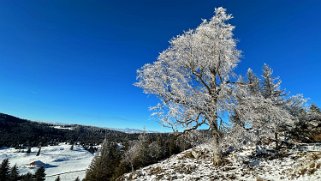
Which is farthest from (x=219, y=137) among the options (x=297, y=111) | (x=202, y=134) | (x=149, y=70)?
(x=297, y=111)

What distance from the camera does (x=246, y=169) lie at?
49.1 feet

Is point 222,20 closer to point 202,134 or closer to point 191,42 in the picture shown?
point 191,42

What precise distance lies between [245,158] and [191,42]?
10.5 metres

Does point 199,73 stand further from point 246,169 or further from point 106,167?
point 106,167

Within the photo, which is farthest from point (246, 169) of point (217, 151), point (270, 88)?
point (270, 88)

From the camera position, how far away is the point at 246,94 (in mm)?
15516

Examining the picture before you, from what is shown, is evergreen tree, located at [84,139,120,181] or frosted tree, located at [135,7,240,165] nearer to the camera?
frosted tree, located at [135,7,240,165]

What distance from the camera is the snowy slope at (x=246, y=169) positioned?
12.6 metres

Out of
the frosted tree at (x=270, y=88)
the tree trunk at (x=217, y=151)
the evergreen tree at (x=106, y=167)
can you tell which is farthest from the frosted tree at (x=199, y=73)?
the evergreen tree at (x=106, y=167)

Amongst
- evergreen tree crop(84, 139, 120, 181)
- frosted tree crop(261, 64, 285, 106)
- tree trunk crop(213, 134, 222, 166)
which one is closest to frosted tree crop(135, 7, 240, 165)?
tree trunk crop(213, 134, 222, 166)

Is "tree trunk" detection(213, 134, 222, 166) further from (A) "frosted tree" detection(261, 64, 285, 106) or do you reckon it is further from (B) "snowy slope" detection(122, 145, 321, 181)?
(A) "frosted tree" detection(261, 64, 285, 106)

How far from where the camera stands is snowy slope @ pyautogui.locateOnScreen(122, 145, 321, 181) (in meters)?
12.6

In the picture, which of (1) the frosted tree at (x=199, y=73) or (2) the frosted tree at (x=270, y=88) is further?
(2) the frosted tree at (x=270, y=88)

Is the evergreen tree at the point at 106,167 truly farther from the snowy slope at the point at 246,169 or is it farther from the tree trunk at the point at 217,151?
the tree trunk at the point at 217,151
